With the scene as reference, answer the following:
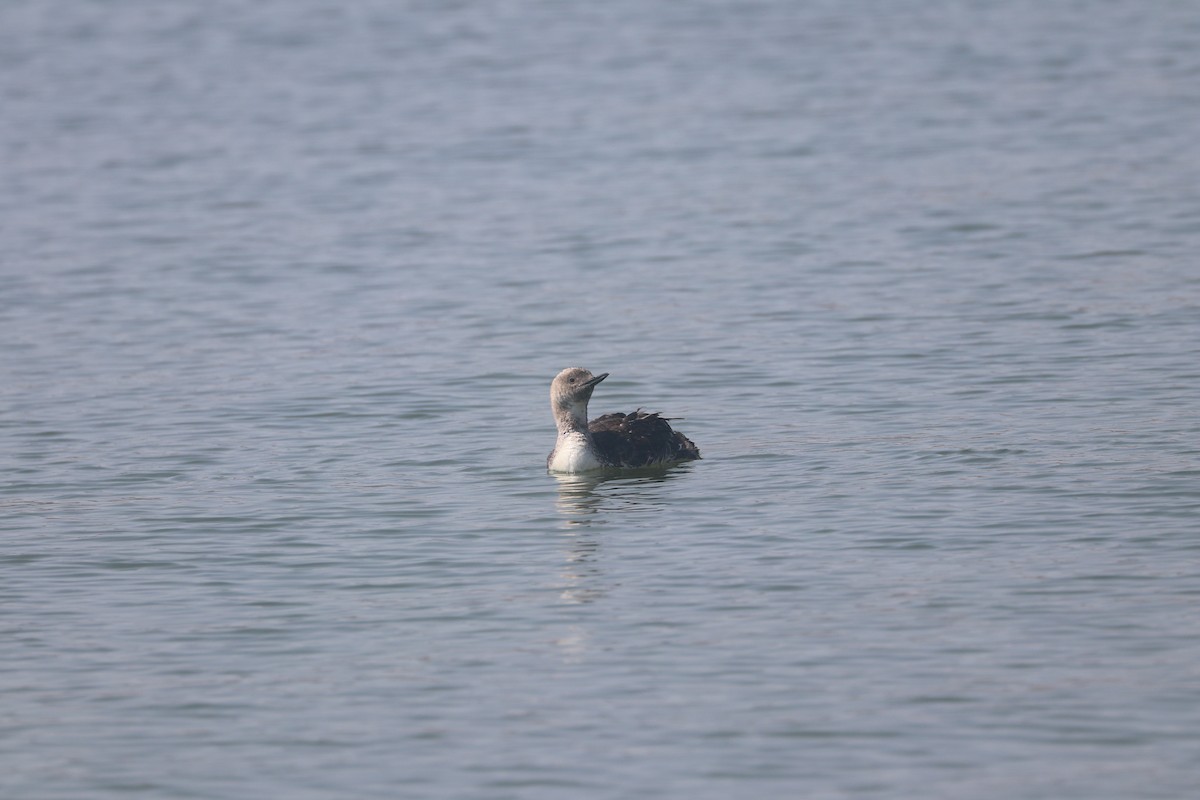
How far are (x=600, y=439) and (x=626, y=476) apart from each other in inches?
13.8

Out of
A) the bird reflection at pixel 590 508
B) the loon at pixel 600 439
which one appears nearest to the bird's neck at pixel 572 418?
the loon at pixel 600 439

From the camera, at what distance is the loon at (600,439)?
559 inches

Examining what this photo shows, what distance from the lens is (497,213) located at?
2672cm

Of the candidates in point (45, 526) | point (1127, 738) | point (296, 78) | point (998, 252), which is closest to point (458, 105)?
point (296, 78)

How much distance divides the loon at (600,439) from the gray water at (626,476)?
0.18m

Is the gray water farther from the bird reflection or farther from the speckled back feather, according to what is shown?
the speckled back feather

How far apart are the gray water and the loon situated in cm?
18

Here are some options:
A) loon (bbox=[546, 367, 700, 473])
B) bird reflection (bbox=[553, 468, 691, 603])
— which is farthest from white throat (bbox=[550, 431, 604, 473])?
bird reflection (bbox=[553, 468, 691, 603])

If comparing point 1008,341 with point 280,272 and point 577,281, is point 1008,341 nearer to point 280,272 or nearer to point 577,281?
point 577,281

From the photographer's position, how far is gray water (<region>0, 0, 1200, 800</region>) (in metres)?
9.31

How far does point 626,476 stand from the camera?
1436 centimetres

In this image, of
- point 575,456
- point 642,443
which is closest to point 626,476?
point 642,443

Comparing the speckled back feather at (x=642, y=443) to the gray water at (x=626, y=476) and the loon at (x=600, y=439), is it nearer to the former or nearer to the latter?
the loon at (x=600, y=439)

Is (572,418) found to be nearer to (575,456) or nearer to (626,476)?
(575,456)
